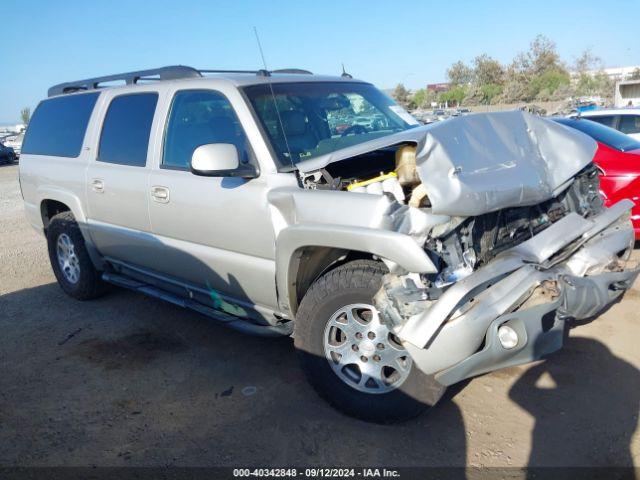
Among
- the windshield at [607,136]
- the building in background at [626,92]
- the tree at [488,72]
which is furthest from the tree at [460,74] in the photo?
the windshield at [607,136]

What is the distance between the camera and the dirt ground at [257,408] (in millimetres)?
2959

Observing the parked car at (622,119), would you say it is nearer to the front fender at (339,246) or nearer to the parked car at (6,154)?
the front fender at (339,246)

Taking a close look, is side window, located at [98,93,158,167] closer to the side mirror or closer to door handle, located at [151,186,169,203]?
door handle, located at [151,186,169,203]

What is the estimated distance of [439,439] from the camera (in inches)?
120

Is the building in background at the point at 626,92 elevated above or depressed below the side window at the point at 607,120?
below

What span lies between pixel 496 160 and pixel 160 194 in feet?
7.88

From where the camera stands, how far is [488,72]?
1789 inches

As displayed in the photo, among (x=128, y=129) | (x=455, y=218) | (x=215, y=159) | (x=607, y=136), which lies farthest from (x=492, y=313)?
(x=607, y=136)

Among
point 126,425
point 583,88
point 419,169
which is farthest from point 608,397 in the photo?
point 583,88

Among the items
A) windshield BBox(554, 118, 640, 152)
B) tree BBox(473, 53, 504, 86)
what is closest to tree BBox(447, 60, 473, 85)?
tree BBox(473, 53, 504, 86)

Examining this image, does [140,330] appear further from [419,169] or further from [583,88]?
[583,88]

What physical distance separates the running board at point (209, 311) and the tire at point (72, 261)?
0.34 meters

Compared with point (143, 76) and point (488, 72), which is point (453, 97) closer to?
point (488, 72)

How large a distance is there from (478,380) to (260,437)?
4.88ft
